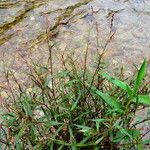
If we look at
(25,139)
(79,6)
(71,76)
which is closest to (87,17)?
(79,6)

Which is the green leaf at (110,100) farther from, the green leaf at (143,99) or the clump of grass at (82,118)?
the green leaf at (143,99)

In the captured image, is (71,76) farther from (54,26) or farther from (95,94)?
(54,26)

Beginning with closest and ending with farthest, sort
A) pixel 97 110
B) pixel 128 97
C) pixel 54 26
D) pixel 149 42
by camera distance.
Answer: pixel 128 97 → pixel 97 110 → pixel 149 42 → pixel 54 26

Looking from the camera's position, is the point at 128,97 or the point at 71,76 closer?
the point at 128,97

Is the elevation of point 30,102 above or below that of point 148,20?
above

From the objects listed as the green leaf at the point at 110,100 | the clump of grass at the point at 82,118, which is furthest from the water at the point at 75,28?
the green leaf at the point at 110,100

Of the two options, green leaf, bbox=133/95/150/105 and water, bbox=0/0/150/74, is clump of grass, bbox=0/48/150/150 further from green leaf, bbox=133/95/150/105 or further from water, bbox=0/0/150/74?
water, bbox=0/0/150/74

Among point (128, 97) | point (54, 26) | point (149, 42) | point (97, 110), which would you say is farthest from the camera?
point (54, 26)

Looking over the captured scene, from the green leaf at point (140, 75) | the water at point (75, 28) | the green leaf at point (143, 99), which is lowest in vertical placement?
the water at point (75, 28)
